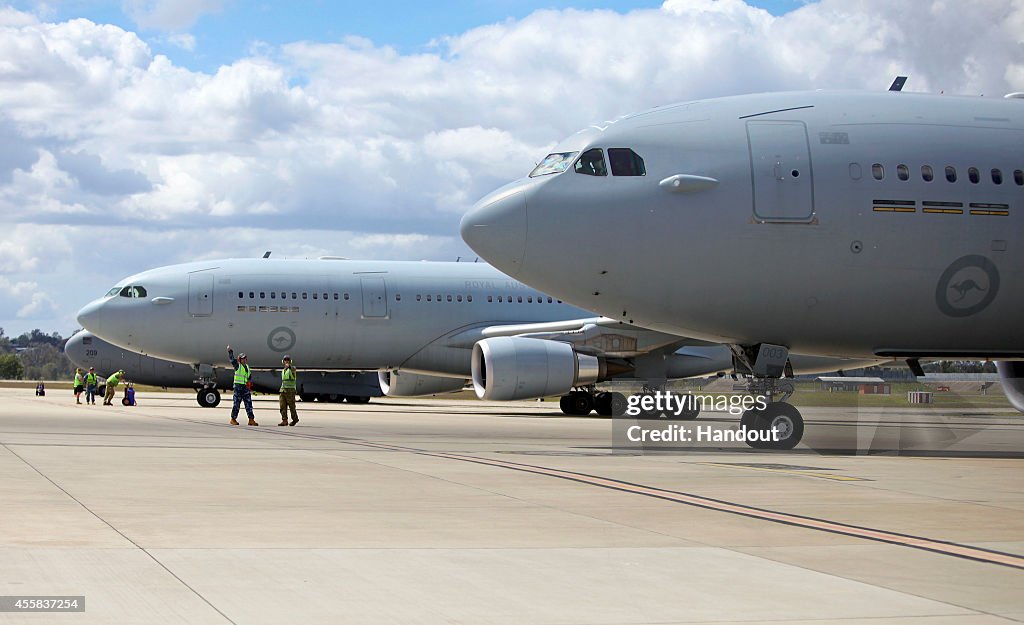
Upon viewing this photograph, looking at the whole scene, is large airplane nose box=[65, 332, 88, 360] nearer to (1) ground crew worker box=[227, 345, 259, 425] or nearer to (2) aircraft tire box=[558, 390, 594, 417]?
(2) aircraft tire box=[558, 390, 594, 417]

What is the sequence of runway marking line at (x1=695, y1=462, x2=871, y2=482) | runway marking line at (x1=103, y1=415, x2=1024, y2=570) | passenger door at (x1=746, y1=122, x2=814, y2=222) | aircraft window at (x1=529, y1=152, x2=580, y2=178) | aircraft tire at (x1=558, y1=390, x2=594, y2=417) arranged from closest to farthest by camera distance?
1. runway marking line at (x1=103, y1=415, x2=1024, y2=570)
2. runway marking line at (x1=695, y1=462, x2=871, y2=482)
3. passenger door at (x1=746, y1=122, x2=814, y2=222)
4. aircraft window at (x1=529, y1=152, x2=580, y2=178)
5. aircraft tire at (x1=558, y1=390, x2=594, y2=417)

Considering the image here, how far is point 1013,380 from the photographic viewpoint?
18500mm

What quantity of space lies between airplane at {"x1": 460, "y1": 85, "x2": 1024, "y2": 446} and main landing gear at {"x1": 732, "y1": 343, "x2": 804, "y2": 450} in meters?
0.03

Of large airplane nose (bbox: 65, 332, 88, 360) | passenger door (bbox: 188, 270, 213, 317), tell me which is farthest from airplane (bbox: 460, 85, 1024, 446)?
large airplane nose (bbox: 65, 332, 88, 360)

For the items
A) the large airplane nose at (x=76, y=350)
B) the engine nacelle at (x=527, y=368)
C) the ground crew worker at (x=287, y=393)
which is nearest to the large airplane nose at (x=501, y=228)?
the ground crew worker at (x=287, y=393)

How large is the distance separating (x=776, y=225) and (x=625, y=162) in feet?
6.96

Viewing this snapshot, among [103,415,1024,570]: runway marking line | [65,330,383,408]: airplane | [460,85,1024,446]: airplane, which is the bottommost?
[103,415,1024,570]: runway marking line

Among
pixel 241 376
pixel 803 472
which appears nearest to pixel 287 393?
pixel 241 376

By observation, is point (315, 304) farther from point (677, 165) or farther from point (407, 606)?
point (407, 606)

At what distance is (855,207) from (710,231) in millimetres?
1913

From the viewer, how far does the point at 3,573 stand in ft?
19.6

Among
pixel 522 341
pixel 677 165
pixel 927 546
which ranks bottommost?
pixel 927 546

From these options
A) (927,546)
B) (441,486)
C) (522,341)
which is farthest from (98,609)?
(522,341)

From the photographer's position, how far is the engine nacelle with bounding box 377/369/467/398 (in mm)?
37781
